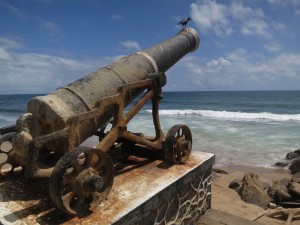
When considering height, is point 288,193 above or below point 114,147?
below

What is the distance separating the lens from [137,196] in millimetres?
3172

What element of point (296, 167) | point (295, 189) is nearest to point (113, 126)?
point (295, 189)

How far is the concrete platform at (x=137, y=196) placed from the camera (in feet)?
9.12

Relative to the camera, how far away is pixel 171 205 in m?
3.71

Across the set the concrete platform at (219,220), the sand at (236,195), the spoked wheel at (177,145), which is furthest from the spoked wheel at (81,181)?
the sand at (236,195)

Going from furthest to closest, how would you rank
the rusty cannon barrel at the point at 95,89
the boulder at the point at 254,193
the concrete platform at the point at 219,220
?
the boulder at the point at 254,193
the concrete platform at the point at 219,220
the rusty cannon barrel at the point at 95,89

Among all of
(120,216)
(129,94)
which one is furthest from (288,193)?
(120,216)

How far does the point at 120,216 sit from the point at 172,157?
151 cm

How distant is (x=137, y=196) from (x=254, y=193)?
4.26 meters

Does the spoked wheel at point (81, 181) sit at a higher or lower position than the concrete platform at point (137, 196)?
higher

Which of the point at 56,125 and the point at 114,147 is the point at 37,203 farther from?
the point at 114,147

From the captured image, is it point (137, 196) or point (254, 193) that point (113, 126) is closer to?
point (137, 196)

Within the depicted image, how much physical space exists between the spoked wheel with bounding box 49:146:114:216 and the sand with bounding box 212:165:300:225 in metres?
3.74

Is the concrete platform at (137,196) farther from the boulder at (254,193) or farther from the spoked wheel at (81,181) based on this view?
the boulder at (254,193)
